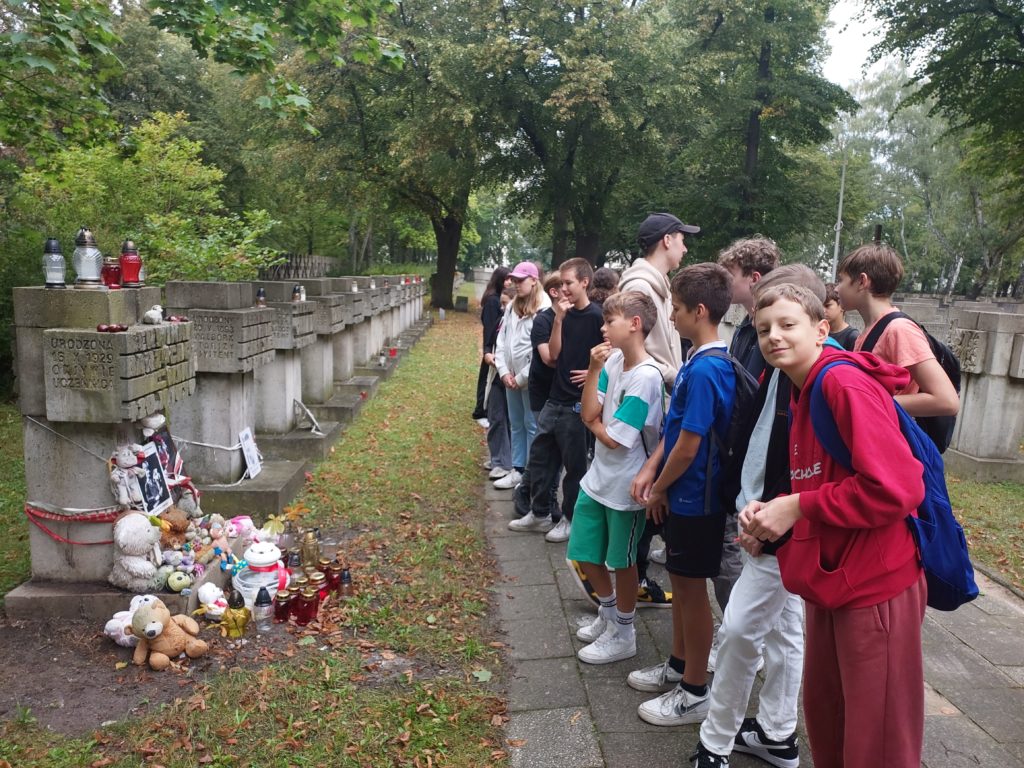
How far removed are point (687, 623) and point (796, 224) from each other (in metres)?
25.4

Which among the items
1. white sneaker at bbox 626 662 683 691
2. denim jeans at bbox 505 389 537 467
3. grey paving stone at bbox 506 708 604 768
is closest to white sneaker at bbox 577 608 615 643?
white sneaker at bbox 626 662 683 691

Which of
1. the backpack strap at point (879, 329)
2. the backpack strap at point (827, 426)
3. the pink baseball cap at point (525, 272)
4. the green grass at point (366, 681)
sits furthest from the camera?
the pink baseball cap at point (525, 272)

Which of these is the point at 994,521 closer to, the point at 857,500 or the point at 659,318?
the point at 659,318

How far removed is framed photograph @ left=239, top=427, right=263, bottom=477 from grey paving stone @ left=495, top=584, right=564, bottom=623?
2.31m

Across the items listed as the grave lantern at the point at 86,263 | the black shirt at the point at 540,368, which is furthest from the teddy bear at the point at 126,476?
the black shirt at the point at 540,368

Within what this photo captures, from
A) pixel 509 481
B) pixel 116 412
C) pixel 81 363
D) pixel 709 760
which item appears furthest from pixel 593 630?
pixel 509 481

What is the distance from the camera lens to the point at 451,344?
1838cm

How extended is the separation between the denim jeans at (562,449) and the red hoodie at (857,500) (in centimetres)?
257

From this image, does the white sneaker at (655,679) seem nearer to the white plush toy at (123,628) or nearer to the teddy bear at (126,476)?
the white plush toy at (123,628)

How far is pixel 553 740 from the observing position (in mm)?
3238

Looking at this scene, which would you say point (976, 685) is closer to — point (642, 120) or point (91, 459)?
point (91, 459)

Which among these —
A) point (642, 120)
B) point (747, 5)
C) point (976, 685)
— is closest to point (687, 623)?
point (976, 685)

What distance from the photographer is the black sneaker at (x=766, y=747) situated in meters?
3.01

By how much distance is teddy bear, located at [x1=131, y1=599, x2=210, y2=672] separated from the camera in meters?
3.68
